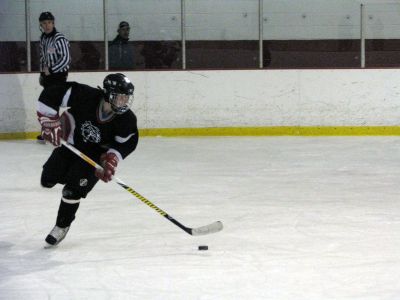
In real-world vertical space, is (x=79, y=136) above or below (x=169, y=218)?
above

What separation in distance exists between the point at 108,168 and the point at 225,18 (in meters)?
5.24

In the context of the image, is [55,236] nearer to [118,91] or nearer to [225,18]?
[118,91]

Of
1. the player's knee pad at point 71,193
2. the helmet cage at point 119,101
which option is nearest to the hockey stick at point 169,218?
the player's knee pad at point 71,193

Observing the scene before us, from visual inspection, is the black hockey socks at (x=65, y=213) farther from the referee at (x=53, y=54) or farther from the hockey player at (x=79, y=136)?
the referee at (x=53, y=54)

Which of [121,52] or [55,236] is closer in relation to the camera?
[55,236]

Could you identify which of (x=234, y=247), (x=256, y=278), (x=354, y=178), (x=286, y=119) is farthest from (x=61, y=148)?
(x=286, y=119)

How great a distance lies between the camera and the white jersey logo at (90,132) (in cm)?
446

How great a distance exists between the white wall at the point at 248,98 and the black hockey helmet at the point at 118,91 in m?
4.71

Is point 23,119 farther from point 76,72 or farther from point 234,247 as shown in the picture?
point 234,247

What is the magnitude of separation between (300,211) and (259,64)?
13.0ft

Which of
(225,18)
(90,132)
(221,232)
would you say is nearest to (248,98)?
(225,18)

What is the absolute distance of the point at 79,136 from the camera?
178 inches

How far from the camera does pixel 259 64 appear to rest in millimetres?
9227

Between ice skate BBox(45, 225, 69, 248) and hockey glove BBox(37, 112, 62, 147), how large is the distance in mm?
415
